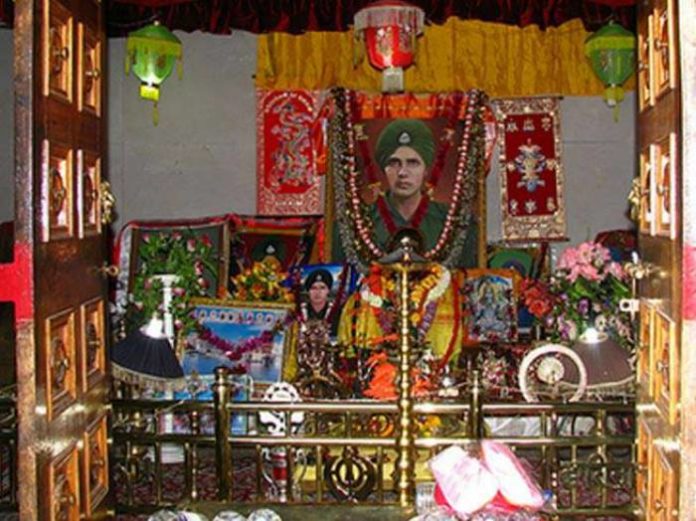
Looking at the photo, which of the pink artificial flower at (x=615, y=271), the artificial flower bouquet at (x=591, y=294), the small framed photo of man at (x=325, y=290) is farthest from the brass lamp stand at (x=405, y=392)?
the small framed photo of man at (x=325, y=290)

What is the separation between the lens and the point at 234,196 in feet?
24.5

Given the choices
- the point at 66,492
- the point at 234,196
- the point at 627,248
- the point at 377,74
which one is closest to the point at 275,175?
the point at 234,196

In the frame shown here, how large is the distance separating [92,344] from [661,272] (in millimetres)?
1561

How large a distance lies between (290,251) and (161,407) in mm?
3403

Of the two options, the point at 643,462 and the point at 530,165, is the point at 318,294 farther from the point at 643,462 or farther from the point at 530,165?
the point at 643,462

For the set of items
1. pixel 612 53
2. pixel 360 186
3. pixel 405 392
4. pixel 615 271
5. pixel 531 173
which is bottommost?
pixel 405 392

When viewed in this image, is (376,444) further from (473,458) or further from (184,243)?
(184,243)

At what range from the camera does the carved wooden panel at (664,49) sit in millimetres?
2314

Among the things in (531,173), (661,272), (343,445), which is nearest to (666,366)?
(661,272)

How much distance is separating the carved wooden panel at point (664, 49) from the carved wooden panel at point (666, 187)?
0.14 meters

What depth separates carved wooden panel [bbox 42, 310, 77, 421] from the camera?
7.73ft

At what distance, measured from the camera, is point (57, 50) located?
8.18 feet

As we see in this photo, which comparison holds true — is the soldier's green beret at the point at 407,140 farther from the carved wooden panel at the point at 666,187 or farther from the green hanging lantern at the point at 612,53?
the carved wooden panel at the point at 666,187

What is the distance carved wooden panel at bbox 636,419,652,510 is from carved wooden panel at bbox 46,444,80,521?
148cm
